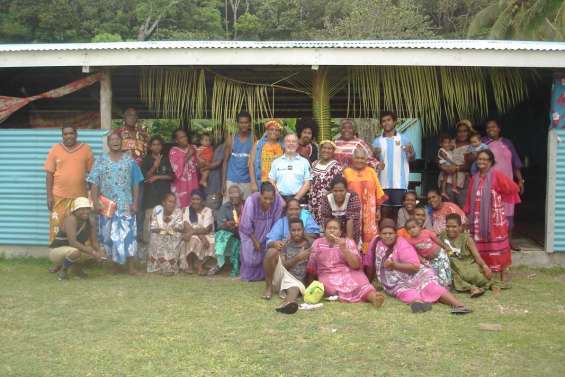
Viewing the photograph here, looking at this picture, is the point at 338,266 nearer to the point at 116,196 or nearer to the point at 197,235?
the point at 197,235

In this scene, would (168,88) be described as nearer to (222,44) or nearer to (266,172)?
(222,44)

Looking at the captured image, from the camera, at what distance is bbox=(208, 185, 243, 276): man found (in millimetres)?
6863

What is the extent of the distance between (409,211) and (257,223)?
5.06 feet

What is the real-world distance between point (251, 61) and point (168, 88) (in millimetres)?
1234

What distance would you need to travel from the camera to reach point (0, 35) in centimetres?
2777

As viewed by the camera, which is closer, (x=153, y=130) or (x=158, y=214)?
Result: (x=158, y=214)

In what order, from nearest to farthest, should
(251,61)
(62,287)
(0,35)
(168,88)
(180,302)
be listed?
(180,302) → (62,287) → (251,61) → (168,88) → (0,35)

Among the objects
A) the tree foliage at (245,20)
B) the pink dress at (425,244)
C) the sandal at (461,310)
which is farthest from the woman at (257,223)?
the tree foliage at (245,20)

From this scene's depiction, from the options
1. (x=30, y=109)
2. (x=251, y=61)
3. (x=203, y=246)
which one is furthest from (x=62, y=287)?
(x=30, y=109)

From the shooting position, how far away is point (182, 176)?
24.1 ft

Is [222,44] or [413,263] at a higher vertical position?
[222,44]

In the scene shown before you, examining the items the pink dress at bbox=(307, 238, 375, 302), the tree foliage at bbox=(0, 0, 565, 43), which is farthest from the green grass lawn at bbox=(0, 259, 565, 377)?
the tree foliage at bbox=(0, 0, 565, 43)

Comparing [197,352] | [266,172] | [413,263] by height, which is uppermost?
[266,172]

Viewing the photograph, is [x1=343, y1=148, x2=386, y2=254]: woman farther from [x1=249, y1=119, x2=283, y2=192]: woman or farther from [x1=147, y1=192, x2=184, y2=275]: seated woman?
[x1=147, y1=192, x2=184, y2=275]: seated woman
